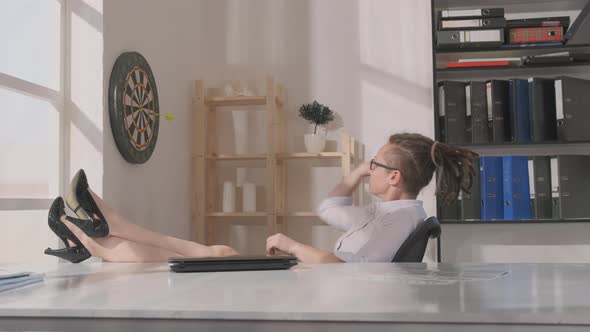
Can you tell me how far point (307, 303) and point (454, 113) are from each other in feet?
8.42

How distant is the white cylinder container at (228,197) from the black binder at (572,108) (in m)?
1.74

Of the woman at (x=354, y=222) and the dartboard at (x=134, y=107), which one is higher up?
the dartboard at (x=134, y=107)

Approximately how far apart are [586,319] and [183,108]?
2944 mm

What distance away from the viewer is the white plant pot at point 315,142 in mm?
3664

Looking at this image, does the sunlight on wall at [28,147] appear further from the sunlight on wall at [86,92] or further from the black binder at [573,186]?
the black binder at [573,186]

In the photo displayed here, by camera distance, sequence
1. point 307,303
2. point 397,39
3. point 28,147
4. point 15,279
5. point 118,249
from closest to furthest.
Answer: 1. point 307,303
2. point 15,279
3. point 118,249
4. point 28,147
5. point 397,39

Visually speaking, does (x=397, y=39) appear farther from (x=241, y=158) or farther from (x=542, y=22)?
(x=241, y=158)

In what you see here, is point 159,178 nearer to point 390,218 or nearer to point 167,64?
point 167,64

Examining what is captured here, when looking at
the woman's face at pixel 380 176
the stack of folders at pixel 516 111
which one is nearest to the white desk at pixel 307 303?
the woman's face at pixel 380 176

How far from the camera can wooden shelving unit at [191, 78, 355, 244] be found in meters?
3.60

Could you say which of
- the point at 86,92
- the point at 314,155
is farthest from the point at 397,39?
the point at 86,92

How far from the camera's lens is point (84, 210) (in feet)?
7.44

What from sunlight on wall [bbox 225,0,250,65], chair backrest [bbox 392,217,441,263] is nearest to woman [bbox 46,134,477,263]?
chair backrest [bbox 392,217,441,263]

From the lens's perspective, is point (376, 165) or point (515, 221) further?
point (515, 221)
